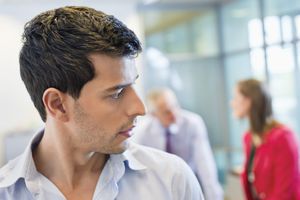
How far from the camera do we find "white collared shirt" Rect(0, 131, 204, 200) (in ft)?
4.20

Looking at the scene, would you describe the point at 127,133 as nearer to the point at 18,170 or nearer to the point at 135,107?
the point at 135,107

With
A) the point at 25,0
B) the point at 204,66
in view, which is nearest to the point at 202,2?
the point at 204,66

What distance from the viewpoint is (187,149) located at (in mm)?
3840

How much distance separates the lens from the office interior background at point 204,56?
221 inches

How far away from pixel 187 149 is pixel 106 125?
265cm

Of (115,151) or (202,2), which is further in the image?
(202,2)

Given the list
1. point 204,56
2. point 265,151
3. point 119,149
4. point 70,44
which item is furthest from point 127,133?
point 204,56

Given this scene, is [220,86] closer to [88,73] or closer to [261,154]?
[261,154]

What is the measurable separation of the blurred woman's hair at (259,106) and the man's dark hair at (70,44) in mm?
1932

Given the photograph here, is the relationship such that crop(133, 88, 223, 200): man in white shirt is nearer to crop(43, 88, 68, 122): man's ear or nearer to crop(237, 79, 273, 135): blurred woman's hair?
crop(237, 79, 273, 135): blurred woman's hair

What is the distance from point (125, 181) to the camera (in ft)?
4.35

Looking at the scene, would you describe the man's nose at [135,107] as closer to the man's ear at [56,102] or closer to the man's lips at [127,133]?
the man's lips at [127,133]

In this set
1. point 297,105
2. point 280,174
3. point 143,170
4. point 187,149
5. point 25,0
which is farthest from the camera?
point 25,0

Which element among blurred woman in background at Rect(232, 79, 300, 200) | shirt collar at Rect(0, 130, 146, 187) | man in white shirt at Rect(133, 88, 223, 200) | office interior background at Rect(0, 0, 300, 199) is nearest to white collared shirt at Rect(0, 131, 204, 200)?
shirt collar at Rect(0, 130, 146, 187)
